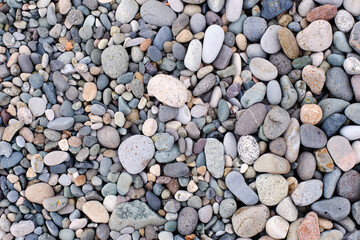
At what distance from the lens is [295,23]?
1.46 meters

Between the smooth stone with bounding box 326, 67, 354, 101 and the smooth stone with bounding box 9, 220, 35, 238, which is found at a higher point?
the smooth stone with bounding box 326, 67, 354, 101

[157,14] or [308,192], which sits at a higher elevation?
[157,14]

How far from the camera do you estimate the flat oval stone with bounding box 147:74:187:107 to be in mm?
1416

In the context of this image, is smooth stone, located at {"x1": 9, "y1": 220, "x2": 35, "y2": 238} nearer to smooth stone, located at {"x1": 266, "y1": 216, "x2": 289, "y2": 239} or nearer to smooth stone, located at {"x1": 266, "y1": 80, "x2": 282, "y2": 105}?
smooth stone, located at {"x1": 266, "y1": 216, "x2": 289, "y2": 239}

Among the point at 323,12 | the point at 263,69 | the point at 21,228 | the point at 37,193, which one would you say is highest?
the point at 323,12

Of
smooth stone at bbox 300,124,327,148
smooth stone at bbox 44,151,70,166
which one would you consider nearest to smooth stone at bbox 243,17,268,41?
smooth stone at bbox 300,124,327,148

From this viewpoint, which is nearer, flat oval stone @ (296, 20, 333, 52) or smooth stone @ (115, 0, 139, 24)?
flat oval stone @ (296, 20, 333, 52)

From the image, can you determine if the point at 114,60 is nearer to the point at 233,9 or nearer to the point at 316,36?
the point at 233,9

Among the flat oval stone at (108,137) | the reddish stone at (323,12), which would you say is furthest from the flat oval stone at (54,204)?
the reddish stone at (323,12)

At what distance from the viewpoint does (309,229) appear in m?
1.30

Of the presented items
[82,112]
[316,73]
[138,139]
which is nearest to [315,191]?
[316,73]

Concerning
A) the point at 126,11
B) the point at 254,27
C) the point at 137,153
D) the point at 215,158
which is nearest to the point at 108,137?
the point at 137,153

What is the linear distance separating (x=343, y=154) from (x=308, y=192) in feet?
0.68

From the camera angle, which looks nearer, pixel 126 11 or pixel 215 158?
pixel 215 158
